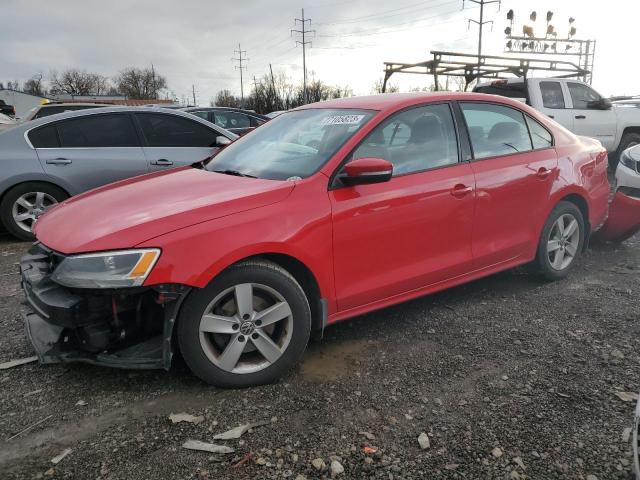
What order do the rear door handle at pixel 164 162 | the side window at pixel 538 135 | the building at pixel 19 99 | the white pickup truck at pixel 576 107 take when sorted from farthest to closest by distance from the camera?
the building at pixel 19 99, the white pickup truck at pixel 576 107, the rear door handle at pixel 164 162, the side window at pixel 538 135

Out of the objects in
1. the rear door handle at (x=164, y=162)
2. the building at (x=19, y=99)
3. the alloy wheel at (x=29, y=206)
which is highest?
the building at (x=19, y=99)

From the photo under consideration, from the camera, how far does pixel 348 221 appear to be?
301 centimetres

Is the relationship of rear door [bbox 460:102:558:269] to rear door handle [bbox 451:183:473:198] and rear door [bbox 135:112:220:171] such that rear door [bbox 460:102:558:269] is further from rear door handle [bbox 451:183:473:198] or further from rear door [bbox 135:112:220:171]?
rear door [bbox 135:112:220:171]

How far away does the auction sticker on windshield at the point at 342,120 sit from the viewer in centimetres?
335

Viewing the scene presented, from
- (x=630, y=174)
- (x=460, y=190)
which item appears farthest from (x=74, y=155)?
(x=630, y=174)

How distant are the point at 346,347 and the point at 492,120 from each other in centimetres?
213

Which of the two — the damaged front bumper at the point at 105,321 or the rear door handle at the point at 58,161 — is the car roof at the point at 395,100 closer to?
the damaged front bumper at the point at 105,321

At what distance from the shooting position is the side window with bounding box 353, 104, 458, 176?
10.7 feet

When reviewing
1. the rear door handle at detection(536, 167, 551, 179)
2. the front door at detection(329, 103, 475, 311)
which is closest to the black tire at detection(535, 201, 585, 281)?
the rear door handle at detection(536, 167, 551, 179)

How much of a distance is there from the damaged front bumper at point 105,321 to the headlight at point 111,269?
43 millimetres

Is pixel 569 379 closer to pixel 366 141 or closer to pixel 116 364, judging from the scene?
pixel 366 141

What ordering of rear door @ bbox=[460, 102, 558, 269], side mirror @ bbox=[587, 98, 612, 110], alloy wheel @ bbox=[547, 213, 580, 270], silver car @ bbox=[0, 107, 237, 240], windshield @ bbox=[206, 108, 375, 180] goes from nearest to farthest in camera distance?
windshield @ bbox=[206, 108, 375, 180] → rear door @ bbox=[460, 102, 558, 269] → alloy wheel @ bbox=[547, 213, 580, 270] → silver car @ bbox=[0, 107, 237, 240] → side mirror @ bbox=[587, 98, 612, 110]

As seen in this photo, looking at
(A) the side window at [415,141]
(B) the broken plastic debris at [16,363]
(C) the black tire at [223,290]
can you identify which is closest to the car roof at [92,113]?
(A) the side window at [415,141]

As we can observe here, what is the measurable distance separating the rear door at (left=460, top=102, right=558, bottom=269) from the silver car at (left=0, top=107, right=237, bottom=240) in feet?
10.1
